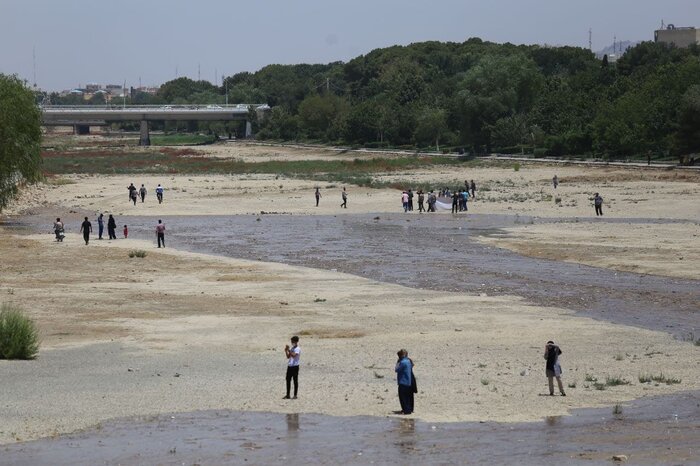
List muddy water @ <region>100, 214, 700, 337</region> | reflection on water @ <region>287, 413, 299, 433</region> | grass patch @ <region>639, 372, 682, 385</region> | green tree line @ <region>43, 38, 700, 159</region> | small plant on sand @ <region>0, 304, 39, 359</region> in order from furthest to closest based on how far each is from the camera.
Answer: green tree line @ <region>43, 38, 700, 159</region> < muddy water @ <region>100, 214, 700, 337</region> < small plant on sand @ <region>0, 304, 39, 359</region> < grass patch @ <region>639, 372, 682, 385</region> < reflection on water @ <region>287, 413, 299, 433</region>

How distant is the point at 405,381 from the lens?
74.3ft

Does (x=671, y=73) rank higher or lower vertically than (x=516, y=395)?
higher

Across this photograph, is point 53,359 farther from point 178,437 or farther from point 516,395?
point 516,395

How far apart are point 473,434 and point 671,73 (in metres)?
102

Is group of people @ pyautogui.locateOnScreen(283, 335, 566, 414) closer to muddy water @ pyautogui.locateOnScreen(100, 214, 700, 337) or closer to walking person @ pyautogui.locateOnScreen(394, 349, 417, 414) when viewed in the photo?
walking person @ pyautogui.locateOnScreen(394, 349, 417, 414)

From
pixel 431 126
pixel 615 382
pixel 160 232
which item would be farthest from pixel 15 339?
pixel 431 126

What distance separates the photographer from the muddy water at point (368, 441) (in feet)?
65.0

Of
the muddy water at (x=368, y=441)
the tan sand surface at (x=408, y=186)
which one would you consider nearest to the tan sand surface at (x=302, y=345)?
the muddy water at (x=368, y=441)

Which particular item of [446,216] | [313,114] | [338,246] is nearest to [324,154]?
[313,114]

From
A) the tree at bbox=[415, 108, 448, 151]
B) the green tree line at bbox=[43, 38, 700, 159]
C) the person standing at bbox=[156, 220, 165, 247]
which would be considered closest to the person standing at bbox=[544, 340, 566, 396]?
the person standing at bbox=[156, 220, 165, 247]

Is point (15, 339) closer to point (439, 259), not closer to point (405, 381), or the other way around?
point (405, 381)

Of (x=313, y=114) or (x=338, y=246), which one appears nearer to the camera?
(x=338, y=246)

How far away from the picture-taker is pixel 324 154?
152625 millimetres

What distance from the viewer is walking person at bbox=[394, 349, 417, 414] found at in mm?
22531
